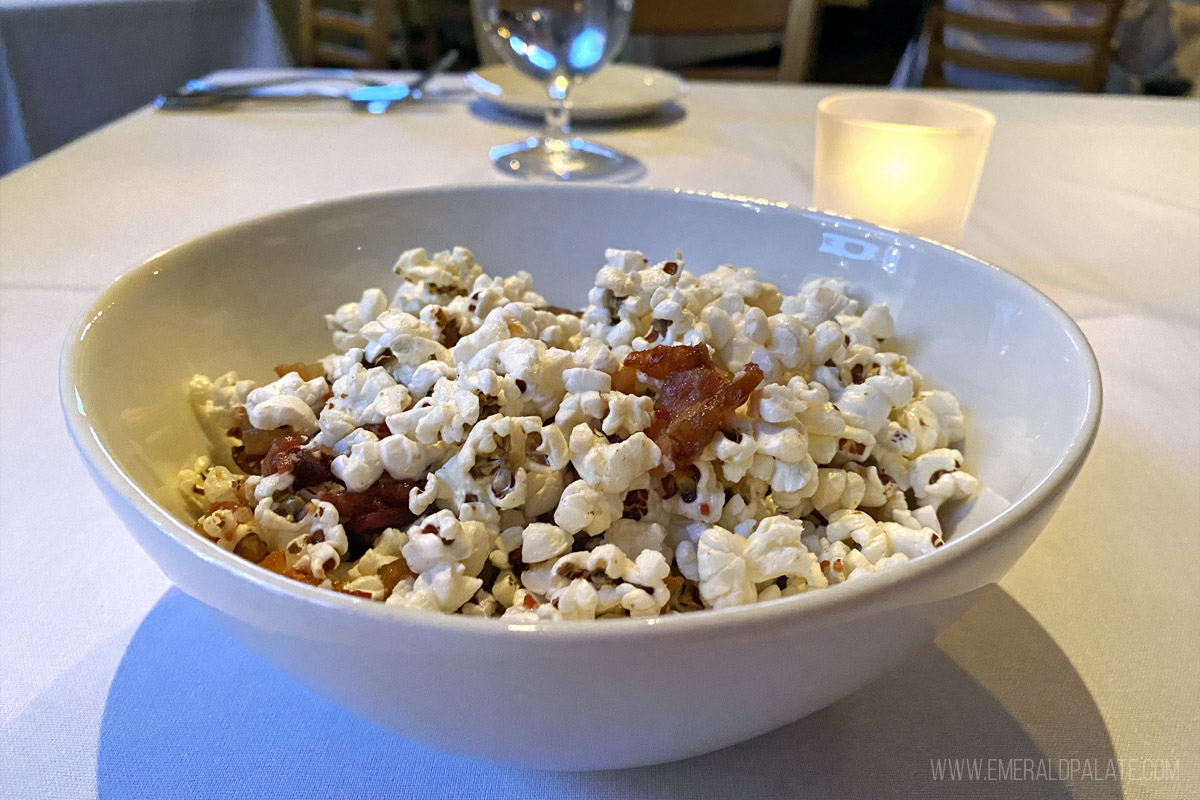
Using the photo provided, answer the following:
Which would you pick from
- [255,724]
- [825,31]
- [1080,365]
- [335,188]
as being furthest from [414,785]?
[825,31]

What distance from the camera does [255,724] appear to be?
1.37 ft

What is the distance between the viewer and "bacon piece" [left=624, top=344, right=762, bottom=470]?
0.44 metres

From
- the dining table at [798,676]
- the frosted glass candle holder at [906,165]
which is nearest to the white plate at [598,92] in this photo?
the frosted glass candle holder at [906,165]

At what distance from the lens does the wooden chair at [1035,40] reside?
2193 millimetres

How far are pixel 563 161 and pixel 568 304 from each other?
0.53m

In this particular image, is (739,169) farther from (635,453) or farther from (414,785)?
(414,785)

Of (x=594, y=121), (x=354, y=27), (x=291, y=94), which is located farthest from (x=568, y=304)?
(x=354, y=27)

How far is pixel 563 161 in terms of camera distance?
1187mm

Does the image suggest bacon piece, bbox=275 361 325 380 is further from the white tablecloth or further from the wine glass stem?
the white tablecloth

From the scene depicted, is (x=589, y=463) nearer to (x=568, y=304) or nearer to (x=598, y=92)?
(x=568, y=304)

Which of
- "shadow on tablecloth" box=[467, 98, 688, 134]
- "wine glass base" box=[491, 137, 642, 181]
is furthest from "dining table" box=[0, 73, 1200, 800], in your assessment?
"shadow on tablecloth" box=[467, 98, 688, 134]

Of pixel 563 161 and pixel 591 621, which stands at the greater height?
pixel 591 621

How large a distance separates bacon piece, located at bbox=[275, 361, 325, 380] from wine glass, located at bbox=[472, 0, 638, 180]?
623 mm

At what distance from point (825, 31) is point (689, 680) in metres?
5.97
